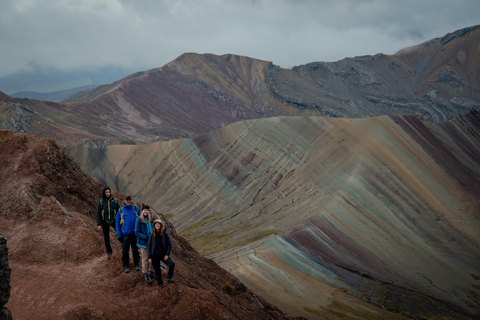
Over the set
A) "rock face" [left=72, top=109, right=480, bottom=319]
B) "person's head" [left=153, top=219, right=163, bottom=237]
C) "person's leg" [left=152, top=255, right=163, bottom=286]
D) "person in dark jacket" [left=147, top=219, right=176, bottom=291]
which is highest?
"person's head" [left=153, top=219, right=163, bottom=237]

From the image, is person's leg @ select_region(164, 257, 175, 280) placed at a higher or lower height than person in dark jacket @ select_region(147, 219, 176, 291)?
lower

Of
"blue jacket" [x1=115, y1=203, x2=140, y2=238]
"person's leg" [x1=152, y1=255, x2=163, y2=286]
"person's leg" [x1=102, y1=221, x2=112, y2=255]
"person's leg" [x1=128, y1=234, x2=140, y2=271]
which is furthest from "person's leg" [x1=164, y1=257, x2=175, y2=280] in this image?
"person's leg" [x1=102, y1=221, x2=112, y2=255]

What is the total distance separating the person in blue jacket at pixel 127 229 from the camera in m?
12.0

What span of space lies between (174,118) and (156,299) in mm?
188460

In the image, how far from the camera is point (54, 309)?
1010cm

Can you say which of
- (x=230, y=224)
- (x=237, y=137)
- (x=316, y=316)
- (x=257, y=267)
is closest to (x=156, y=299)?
(x=316, y=316)

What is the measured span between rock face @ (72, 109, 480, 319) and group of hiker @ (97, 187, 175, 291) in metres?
23.5

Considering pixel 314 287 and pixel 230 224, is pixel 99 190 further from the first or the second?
pixel 230 224

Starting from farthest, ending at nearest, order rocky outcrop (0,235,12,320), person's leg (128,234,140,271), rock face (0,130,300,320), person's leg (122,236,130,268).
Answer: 1. person's leg (128,234,140,271)
2. person's leg (122,236,130,268)
3. rock face (0,130,300,320)
4. rocky outcrop (0,235,12,320)

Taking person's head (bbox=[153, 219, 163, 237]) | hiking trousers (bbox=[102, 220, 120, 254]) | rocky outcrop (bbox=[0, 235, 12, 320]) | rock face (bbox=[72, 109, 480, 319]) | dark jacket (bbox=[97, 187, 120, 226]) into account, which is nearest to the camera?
rocky outcrop (bbox=[0, 235, 12, 320])

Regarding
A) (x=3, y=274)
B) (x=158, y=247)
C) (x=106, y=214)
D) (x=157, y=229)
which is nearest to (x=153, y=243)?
(x=158, y=247)

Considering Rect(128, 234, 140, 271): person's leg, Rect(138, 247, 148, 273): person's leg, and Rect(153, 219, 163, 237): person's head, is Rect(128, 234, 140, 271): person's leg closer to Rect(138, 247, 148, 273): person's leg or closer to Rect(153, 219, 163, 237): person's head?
Rect(138, 247, 148, 273): person's leg

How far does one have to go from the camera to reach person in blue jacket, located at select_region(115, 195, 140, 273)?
12.0 m

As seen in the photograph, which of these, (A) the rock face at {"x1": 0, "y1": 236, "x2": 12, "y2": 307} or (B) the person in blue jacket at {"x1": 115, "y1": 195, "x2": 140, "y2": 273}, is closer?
(A) the rock face at {"x1": 0, "y1": 236, "x2": 12, "y2": 307}
